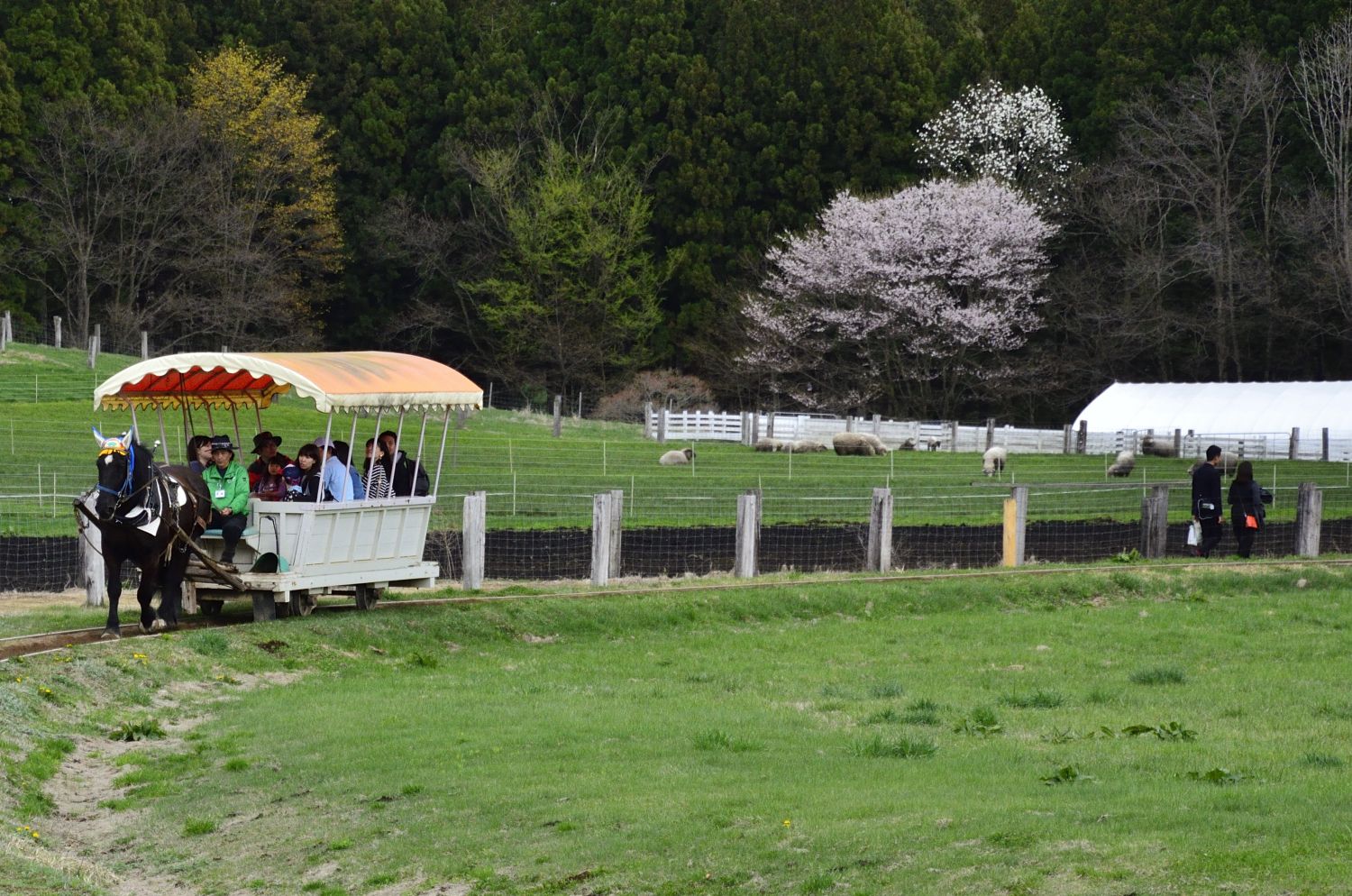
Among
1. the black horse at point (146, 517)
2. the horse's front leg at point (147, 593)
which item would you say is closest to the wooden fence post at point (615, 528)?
the black horse at point (146, 517)

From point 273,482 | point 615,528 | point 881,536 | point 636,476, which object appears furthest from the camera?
point 636,476

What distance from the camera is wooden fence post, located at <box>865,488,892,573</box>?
2575 centimetres

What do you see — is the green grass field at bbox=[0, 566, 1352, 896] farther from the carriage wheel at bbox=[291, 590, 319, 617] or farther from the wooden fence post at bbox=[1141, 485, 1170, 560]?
the wooden fence post at bbox=[1141, 485, 1170, 560]

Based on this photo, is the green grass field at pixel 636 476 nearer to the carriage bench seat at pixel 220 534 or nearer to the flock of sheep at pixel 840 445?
the flock of sheep at pixel 840 445

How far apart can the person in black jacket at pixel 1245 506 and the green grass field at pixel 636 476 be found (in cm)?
218

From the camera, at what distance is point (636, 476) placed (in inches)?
1540

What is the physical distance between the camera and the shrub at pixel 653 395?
66375 millimetres

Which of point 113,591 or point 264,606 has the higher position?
point 113,591

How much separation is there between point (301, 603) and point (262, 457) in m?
1.73

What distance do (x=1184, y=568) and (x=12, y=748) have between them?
17847mm

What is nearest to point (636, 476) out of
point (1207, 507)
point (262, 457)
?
point (1207, 507)

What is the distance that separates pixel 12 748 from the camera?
12.5m

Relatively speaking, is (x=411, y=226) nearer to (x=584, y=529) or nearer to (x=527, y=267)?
(x=527, y=267)

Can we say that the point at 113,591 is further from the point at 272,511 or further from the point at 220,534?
the point at 272,511
